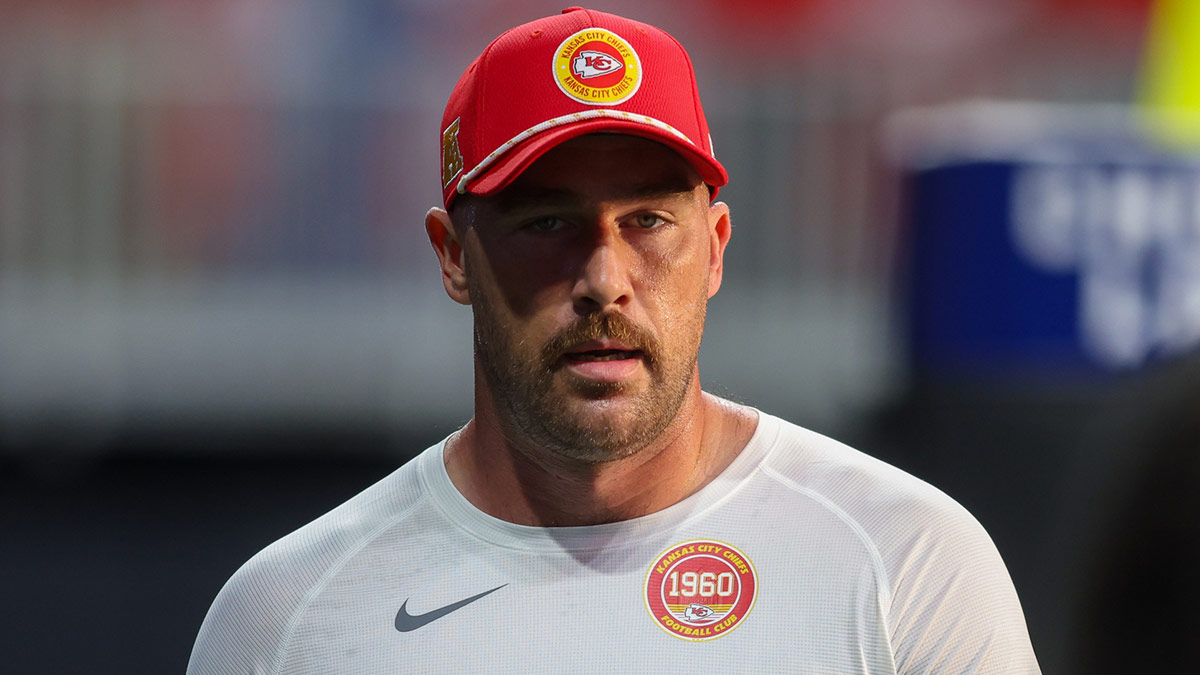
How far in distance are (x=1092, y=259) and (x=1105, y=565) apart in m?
4.18

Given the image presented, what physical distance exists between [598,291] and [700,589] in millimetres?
495

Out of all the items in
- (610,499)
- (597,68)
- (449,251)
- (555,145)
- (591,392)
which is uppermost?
(597,68)

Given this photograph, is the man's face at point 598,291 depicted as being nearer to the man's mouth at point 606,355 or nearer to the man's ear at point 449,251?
the man's mouth at point 606,355

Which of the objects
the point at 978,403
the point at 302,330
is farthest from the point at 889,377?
the point at 302,330

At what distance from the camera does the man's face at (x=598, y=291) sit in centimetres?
245

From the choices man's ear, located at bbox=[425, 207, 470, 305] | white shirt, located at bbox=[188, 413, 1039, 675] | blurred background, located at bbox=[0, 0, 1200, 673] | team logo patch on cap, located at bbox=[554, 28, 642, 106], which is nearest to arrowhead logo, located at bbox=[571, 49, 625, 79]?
team logo patch on cap, located at bbox=[554, 28, 642, 106]

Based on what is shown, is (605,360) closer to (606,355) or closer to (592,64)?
(606,355)

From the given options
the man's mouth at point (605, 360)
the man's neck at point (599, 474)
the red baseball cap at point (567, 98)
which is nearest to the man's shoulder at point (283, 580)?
the man's neck at point (599, 474)

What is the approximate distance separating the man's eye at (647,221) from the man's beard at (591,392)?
0.51ft

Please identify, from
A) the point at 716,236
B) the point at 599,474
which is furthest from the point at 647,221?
the point at 599,474

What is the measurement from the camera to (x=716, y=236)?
2732mm

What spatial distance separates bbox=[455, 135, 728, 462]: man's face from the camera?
2.45 meters

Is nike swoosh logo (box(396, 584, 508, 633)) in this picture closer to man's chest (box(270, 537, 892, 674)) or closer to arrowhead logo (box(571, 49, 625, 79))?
man's chest (box(270, 537, 892, 674))

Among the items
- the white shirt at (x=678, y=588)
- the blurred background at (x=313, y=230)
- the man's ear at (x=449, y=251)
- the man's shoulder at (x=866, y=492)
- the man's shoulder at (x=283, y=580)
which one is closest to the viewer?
the white shirt at (x=678, y=588)
